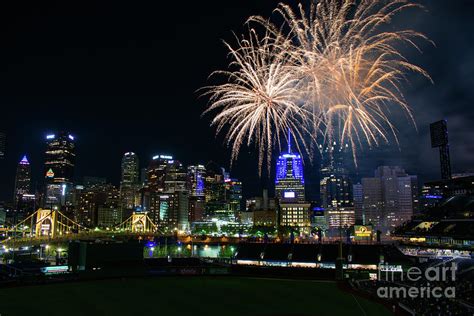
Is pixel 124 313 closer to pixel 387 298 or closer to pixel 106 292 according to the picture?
pixel 106 292

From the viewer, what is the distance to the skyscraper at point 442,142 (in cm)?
9362

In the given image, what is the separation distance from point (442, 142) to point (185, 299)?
87.0 meters

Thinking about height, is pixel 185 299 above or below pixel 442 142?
below

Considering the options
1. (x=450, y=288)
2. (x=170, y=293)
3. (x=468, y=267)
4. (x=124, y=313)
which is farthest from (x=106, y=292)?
(x=468, y=267)

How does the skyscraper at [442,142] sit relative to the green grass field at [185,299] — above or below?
above

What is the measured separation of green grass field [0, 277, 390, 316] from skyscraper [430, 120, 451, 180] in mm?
74442

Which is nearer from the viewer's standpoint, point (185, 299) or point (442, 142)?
point (185, 299)

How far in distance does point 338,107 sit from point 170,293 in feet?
59.2

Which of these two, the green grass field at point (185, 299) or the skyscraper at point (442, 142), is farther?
the skyscraper at point (442, 142)

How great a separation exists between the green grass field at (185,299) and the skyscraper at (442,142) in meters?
74.4

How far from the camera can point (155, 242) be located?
147m

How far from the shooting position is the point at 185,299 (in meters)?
27.0

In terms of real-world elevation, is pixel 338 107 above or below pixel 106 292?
above

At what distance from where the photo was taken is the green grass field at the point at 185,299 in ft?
76.5
